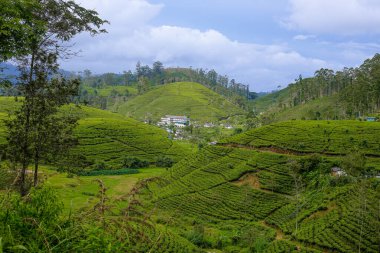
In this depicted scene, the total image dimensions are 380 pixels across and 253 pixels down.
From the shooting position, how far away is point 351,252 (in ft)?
95.2

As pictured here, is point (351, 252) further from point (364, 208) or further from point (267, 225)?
point (267, 225)

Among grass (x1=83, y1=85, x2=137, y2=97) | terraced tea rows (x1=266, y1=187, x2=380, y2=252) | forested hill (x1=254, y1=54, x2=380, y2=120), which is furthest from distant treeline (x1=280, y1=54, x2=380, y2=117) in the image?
grass (x1=83, y1=85, x2=137, y2=97)

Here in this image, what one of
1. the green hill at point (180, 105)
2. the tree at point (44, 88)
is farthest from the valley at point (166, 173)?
the green hill at point (180, 105)

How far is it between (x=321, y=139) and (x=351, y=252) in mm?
25952

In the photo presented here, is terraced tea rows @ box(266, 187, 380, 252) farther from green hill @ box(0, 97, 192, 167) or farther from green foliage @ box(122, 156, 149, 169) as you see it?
green hill @ box(0, 97, 192, 167)

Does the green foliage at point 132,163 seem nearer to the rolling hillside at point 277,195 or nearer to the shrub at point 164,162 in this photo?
the shrub at point 164,162

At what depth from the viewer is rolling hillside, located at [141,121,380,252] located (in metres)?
32.9

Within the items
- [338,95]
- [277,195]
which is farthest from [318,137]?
[338,95]

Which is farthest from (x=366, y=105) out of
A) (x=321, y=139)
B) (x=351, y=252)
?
(x=351, y=252)

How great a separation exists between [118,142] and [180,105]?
7694 cm

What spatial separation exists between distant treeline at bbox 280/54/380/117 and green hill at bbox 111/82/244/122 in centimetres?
2999

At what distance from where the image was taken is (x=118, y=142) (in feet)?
259

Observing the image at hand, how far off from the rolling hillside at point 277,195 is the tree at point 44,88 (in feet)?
47.7

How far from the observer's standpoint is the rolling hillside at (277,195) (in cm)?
3288
